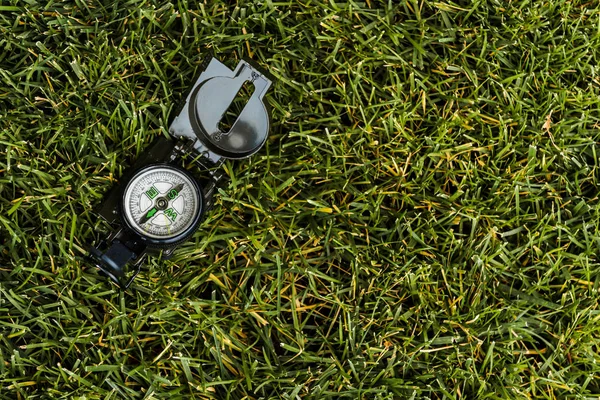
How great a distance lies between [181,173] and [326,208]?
2.28 feet

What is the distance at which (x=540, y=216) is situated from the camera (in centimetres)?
300

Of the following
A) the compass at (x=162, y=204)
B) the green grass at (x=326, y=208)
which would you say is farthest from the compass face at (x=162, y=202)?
the green grass at (x=326, y=208)

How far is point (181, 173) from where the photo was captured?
8.91 ft

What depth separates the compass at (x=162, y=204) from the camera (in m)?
2.63

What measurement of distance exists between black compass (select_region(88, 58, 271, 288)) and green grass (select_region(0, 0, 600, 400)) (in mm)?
104

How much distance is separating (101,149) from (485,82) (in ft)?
6.29

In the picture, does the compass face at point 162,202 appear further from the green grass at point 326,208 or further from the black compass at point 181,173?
the green grass at point 326,208

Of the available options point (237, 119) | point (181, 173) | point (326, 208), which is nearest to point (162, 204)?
point (181, 173)

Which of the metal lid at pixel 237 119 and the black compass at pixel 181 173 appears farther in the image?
the metal lid at pixel 237 119

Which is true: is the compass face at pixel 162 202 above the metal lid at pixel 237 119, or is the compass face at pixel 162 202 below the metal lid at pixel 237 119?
below

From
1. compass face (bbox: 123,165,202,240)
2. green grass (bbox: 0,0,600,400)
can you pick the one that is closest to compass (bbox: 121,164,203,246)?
compass face (bbox: 123,165,202,240)

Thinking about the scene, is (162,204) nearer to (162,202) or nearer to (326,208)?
(162,202)

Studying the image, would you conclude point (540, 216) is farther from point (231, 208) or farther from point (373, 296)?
point (231, 208)

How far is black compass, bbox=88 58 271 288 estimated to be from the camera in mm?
2635
